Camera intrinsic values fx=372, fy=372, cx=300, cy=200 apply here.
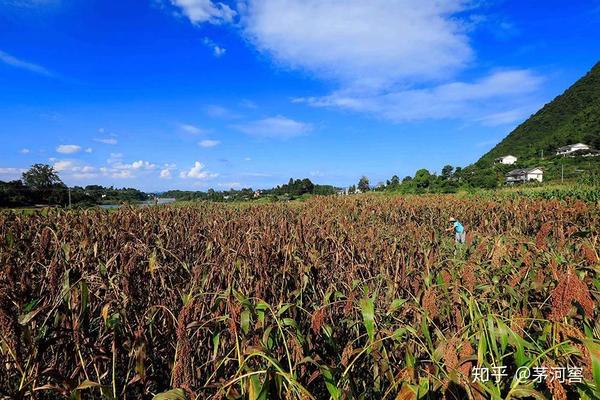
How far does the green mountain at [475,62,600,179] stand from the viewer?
83.6 m

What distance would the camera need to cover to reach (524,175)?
76.2 meters

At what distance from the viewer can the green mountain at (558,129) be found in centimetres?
8356

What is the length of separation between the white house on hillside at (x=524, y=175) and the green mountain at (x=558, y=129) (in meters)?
1.71

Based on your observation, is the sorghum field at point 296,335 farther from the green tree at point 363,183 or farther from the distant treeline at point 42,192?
the green tree at point 363,183

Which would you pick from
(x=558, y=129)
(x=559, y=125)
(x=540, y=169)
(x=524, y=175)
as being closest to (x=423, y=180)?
(x=540, y=169)

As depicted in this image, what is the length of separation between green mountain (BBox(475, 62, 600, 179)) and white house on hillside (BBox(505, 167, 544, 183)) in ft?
5.62

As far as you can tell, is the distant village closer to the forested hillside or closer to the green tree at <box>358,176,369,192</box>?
the forested hillside

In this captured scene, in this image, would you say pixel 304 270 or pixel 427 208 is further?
pixel 427 208

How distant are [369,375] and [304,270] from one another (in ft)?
2.55

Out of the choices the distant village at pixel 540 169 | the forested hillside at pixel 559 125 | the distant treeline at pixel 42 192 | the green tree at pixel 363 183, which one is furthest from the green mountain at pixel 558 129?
the distant treeline at pixel 42 192

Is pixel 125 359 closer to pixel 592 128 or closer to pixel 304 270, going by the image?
pixel 304 270

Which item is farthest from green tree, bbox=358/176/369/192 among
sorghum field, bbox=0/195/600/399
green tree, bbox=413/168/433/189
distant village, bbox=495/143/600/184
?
sorghum field, bbox=0/195/600/399

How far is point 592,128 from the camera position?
83750 millimetres

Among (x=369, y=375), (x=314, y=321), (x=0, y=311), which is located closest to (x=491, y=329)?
(x=314, y=321)
